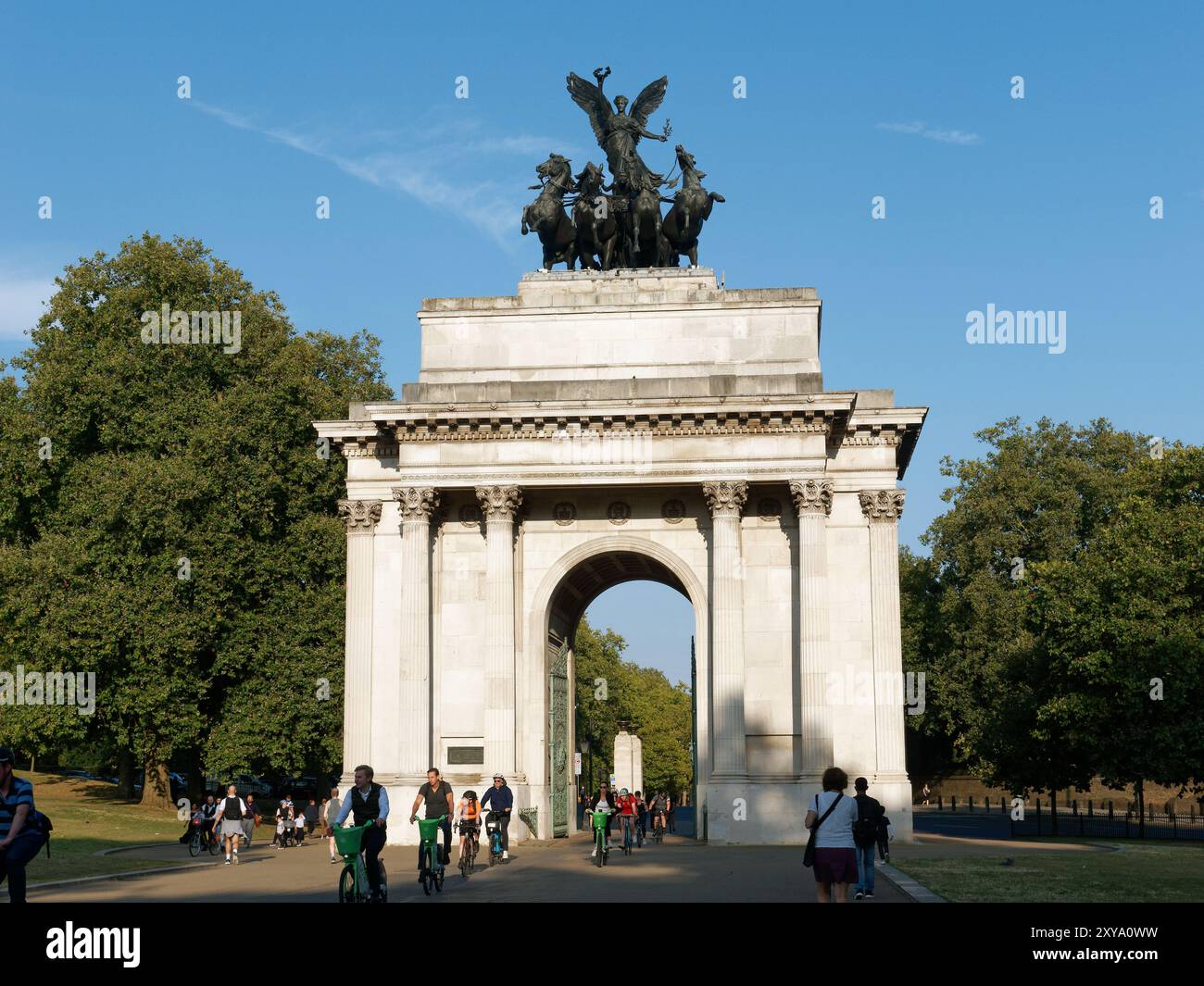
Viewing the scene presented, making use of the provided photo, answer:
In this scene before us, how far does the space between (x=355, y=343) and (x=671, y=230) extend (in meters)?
20.9

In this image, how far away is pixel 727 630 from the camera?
→ 37.0 meters

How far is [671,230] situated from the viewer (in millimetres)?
41281

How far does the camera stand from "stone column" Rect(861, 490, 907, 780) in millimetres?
37906

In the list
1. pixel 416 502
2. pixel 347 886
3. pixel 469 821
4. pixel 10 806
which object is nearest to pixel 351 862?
pixel 347 886

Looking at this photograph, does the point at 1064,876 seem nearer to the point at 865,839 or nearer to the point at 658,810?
the point at 865,839

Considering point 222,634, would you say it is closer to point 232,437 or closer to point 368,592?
point 232,437

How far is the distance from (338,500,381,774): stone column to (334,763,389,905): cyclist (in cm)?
1935

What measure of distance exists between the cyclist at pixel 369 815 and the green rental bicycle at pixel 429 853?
11.6 feet

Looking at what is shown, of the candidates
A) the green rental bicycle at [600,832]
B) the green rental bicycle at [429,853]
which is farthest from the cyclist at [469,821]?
the green rental bicycle at [429,853]

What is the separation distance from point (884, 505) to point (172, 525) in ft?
77.3

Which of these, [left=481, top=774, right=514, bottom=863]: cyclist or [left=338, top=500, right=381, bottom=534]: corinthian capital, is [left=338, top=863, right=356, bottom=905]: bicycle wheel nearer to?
[left=481, top=774, right=514, bottom=863]: cyclist

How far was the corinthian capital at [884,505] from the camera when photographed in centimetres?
3875

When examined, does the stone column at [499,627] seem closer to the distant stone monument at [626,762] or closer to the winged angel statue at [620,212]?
the winged angel statue at [620,212]
